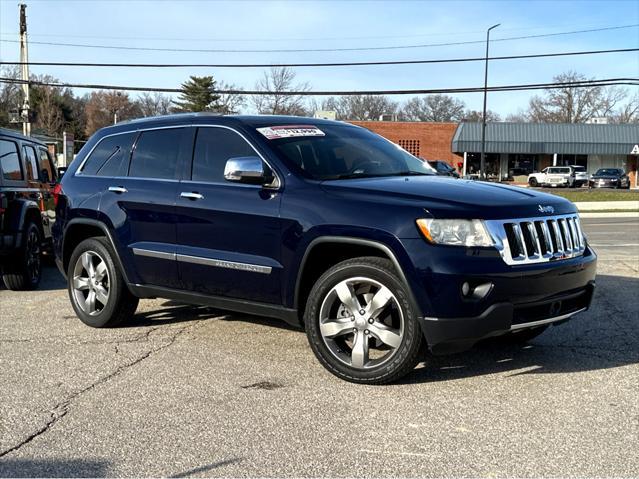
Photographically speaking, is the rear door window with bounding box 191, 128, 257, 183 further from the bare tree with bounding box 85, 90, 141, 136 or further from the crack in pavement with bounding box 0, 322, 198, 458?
the bare tree with bounding box 85, 90, 141, 136

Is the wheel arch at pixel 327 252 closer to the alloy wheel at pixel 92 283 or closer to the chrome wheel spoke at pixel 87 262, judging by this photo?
the alloy wheel at pixel 92 283

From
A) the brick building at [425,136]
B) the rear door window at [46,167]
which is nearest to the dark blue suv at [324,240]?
the rear door window at [46,167]

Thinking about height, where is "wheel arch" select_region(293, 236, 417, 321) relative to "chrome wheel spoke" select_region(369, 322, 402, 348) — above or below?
above

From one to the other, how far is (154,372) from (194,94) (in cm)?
7058

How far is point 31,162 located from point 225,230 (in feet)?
17.5

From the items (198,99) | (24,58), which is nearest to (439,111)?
(198,99)

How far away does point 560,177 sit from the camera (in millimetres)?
47750

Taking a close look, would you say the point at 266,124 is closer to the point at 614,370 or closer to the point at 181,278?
the point at 181,278

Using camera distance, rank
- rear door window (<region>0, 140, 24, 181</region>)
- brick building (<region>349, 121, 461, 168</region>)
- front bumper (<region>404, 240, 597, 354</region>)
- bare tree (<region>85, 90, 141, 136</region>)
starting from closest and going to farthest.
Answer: front bumper (<region>404, 240, 597, 354</region>)
rear door window (<region>0, 140, 24, 181</region>)
brick building (<region>349, 121, 461, 168</region>)
bare tree (<region>85, 90, 141, 136</region>)

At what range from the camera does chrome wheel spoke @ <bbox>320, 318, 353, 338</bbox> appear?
4512 millimetres

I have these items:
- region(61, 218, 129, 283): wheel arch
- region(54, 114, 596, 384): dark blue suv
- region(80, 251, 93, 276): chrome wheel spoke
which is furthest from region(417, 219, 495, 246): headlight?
region(80, 251, 93, 276): chrome wheel spoke

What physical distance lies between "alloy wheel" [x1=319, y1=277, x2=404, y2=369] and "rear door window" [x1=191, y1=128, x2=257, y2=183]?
1.41m

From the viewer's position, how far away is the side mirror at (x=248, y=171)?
15.8 ft

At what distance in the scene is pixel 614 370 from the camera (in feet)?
15.8
